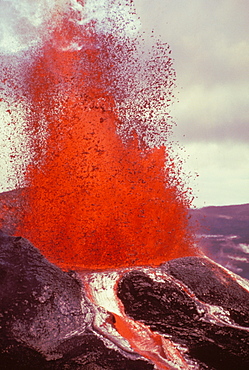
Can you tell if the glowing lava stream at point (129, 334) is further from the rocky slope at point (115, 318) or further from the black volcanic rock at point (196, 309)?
the black volcanic rock at point (196, 309)

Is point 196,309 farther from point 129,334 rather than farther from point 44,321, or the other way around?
point 44,321

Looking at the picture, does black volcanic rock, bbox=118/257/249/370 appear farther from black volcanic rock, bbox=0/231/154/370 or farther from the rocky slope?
black volcanic rock, bbox=0/231/154/370

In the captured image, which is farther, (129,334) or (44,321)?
(129,334)

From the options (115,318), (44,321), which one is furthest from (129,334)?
(44,321)

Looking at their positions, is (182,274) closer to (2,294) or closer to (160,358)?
(160,358)

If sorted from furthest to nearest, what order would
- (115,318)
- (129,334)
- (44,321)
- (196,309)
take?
(196,309) < (115,318) < (129,334) < (44,321)

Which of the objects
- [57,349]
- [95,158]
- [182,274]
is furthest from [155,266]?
[95,158]
